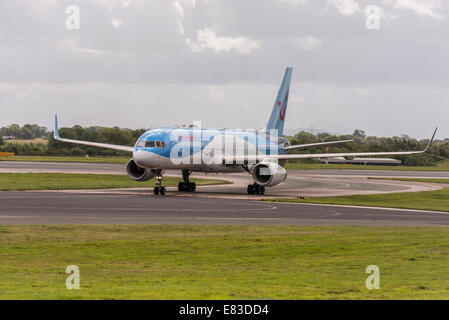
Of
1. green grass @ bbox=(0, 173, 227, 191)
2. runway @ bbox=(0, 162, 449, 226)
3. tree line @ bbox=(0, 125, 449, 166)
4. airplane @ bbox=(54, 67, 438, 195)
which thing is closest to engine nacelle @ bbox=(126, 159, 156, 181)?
airplane @ bbox=(54, 67, 438, 195)

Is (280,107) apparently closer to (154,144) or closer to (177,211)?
(154,144)

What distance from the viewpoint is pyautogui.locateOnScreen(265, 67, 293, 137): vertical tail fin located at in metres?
66.6

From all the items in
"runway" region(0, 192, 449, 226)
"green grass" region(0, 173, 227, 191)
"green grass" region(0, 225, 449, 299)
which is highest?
"green grass" region(0, 173, 227, 191)

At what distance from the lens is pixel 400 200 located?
56062 millimetres

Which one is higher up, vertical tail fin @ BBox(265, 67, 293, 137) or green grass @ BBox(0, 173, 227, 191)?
vertical tail fin @ BBox(265, 67, 293, 137)

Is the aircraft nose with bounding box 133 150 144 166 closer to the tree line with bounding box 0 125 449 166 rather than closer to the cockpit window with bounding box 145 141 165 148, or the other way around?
the cockpit window with bounding box 145 141 165 148

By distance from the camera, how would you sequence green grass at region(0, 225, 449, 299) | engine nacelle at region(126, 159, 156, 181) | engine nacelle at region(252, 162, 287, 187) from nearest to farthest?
1. green grass at region(0, 225, 449, 299)
2. engine nacelle at region(252, 162, 287, 187)
3. engine nacelle at region(126, 159, 156, 181)

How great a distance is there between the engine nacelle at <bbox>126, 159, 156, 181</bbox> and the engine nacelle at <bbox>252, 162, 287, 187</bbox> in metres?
8.14

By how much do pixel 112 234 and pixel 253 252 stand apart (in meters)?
7.10

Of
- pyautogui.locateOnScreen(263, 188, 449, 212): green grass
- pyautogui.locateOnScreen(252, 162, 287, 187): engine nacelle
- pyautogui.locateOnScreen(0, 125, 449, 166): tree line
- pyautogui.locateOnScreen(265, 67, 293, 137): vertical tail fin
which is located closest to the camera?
pyautogui.locateOnScreen(263, 188, 449, 212): green grass

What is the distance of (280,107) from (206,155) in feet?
39.4
